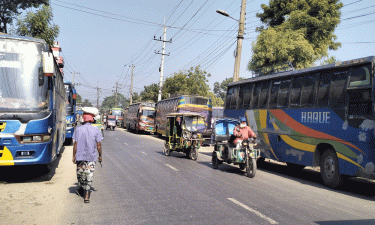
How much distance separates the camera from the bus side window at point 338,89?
10.5 meters

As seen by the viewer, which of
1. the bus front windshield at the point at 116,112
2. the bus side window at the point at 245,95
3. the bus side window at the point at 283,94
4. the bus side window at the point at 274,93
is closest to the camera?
the bus side window at the point at 283,94

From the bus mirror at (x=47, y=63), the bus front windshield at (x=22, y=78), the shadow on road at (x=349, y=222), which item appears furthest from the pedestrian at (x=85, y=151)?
the shadow on road at (x=349, y=222)

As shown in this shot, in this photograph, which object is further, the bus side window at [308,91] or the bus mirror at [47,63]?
the bus side window at [308,91]

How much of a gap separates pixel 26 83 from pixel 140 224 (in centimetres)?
542

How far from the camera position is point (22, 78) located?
9.15m

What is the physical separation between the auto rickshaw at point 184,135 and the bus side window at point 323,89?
6409 mm

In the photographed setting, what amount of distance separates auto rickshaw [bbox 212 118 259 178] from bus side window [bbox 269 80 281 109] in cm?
189

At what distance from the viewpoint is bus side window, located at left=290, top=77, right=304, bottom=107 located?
1264cm

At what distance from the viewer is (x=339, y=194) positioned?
9.75 metres

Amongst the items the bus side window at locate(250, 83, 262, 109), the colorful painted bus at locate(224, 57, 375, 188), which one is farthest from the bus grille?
the bus side window at locate(250, 83, 262, 109)

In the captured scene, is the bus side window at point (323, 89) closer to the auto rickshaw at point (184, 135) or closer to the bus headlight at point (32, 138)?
the auto rickshaw at point (184, 135)

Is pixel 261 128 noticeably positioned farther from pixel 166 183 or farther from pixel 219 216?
pixel 219 216

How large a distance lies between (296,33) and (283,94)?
18.1 meters

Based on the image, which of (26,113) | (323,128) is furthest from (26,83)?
(323,128)
